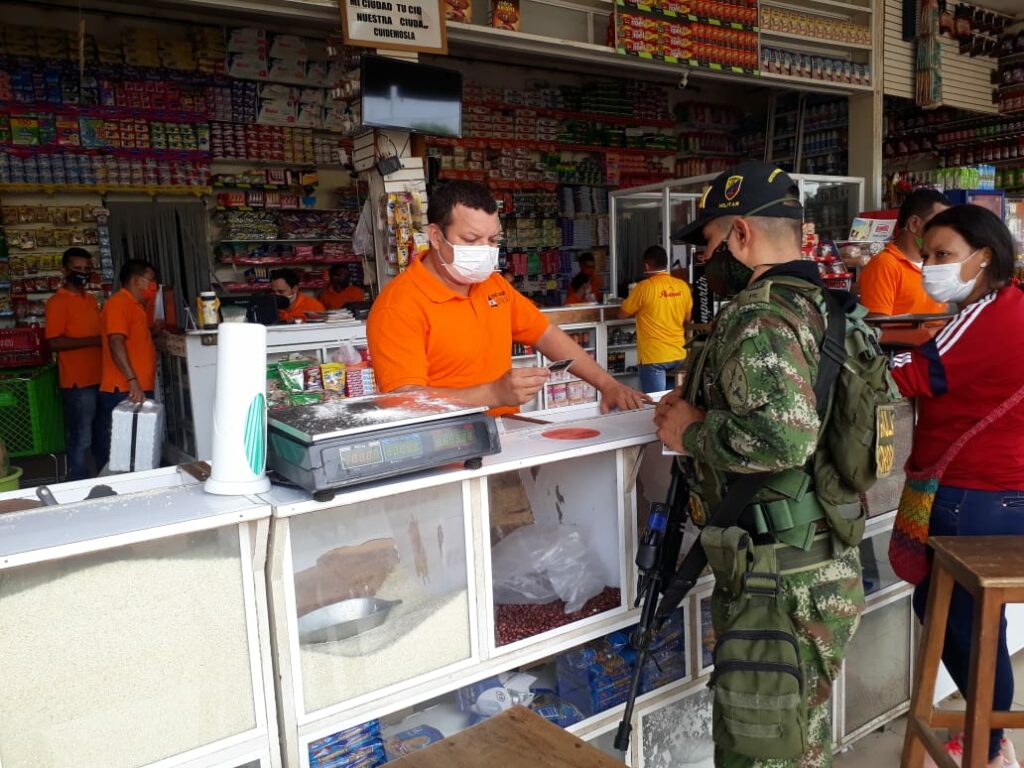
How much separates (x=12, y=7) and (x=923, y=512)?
8075mm

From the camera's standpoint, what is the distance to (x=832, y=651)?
5.73 ft

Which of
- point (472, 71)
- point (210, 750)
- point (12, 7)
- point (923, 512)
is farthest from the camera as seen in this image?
point (472, 71)

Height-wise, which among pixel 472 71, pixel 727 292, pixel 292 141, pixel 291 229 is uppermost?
pixel 472 71

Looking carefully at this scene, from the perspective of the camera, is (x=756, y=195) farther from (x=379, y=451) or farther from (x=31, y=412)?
(x=31, y=412)

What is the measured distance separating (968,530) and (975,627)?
43 centimetres

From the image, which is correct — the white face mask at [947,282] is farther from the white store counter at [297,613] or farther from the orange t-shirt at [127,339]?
the orange t-shirt at [127,339]

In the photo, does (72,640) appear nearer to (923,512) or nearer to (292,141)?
(923,512)

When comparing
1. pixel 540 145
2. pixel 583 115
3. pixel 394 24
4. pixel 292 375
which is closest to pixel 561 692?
pixel 292 375

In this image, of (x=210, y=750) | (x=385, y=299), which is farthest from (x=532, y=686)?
(x=385, y=299)

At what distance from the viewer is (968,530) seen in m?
2.19

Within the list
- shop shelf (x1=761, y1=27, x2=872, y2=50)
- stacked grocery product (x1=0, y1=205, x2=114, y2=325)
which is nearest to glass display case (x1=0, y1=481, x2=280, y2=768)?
stacked grocery product (x1=0, y1=205, x2=114, y2=325)

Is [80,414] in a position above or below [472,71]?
below

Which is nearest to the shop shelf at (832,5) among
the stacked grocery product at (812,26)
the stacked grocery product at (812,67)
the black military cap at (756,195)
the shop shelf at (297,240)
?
the stacked grocery product at (812,26)

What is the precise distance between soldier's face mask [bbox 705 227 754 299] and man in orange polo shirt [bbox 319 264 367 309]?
629 cm
